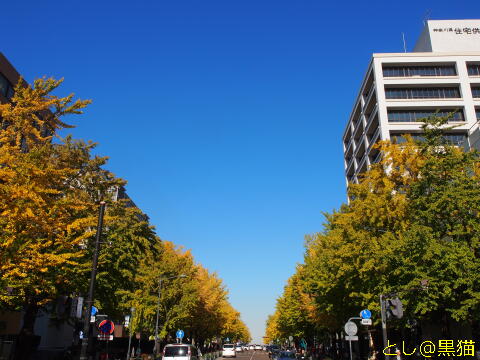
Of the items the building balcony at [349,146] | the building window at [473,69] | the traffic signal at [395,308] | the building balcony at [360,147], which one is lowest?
the traffic signal at [395,308]

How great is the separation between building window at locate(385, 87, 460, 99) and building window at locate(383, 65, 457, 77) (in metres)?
2.19

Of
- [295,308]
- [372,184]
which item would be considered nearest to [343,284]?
[372,184]

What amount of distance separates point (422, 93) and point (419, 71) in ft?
11.1

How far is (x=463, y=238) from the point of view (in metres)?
20.7

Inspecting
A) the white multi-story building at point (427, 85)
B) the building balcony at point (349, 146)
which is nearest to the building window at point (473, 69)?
the white multi-story building at point (427, 85)

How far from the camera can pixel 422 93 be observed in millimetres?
57938

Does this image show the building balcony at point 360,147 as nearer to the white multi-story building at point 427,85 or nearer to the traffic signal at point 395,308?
the white multi-story building at point 427,85

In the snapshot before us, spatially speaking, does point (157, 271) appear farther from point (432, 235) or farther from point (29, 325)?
point (432, 235)

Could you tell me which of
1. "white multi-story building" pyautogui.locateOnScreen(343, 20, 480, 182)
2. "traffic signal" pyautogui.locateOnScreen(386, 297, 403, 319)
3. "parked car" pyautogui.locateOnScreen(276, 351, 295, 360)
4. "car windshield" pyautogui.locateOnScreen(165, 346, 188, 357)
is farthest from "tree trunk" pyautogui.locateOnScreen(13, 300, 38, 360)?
"white multi-story building" pyautogui.locateOnScreen(343, 20, 480, 182)

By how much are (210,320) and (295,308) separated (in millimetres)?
11899

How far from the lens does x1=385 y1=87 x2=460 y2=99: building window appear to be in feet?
188

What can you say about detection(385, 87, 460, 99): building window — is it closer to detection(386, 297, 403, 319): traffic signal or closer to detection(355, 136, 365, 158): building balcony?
detection(355, 136, 365, 158): building balcony

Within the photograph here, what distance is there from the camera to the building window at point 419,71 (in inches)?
2288

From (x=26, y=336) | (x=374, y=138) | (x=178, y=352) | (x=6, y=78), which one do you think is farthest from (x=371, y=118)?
(x=26, y=336)
